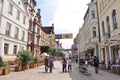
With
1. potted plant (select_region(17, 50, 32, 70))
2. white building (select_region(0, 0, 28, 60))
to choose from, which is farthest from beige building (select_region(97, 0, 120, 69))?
white building (select_region(0, 0, 28, 60))

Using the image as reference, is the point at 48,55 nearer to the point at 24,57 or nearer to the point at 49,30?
the point at 24,57

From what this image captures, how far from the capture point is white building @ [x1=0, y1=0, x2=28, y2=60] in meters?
22.1

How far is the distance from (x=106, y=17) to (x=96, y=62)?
726 centimetres

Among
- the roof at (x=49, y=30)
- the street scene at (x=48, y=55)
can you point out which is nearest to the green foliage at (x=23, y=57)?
the street scene at (x=48, y=55)

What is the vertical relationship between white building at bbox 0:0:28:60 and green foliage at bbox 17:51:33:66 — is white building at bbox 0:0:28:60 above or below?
above

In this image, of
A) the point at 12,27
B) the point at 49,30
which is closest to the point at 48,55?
the point at 12,27

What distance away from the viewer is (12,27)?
83.1 feet

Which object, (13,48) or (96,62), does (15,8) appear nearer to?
(13,48)

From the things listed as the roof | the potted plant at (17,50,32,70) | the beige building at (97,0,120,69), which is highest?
the roof

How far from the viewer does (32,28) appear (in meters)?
38.2

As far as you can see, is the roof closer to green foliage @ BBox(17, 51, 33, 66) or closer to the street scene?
the street scene

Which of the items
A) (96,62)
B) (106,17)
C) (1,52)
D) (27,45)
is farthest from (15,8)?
(96,62)

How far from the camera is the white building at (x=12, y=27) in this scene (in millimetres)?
22109

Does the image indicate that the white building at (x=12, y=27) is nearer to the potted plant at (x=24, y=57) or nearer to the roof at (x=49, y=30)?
the potted plant at (x=24, y=57)
